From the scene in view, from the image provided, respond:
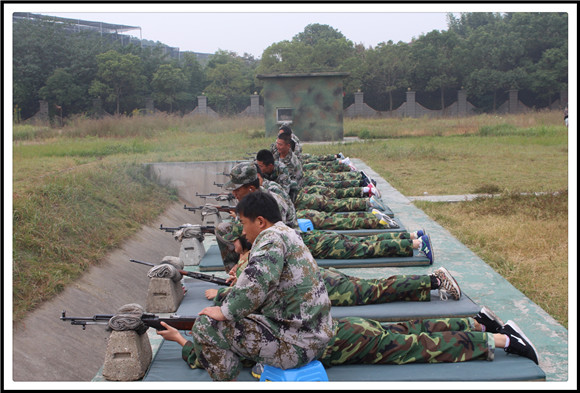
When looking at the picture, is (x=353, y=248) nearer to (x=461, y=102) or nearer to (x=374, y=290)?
(x=374, y=290)

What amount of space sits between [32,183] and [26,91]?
22628mm

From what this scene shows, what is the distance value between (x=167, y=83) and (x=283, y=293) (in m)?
32.8

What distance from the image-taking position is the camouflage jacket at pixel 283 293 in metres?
3.16

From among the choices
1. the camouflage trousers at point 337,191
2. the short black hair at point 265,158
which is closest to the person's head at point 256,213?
the short black hair at point 265,158

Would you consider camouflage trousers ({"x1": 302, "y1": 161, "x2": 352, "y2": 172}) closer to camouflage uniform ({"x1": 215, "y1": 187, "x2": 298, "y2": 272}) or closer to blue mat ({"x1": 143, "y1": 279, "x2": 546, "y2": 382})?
camouflage uniform ({"x1": 215, "y1": 187, "x2": 298, "y2": 272})

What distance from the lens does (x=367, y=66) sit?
38062mm

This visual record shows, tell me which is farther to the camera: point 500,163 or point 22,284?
point 500,163

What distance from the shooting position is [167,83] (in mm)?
34625

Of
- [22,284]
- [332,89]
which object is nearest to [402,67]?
[332,89]

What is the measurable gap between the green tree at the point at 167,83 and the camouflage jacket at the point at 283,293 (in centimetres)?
3255

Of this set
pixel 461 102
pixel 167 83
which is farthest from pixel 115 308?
pixel 461 102

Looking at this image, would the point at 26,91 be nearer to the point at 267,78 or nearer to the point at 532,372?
the point at 267,78

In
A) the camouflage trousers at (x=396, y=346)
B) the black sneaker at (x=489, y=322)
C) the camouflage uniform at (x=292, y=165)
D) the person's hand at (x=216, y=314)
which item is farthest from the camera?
the camouflage uniform at (x=292, y=165)

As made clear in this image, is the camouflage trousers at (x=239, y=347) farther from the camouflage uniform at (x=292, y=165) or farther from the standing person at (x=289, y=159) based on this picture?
the camouflage uniform at (x=292, y=165)
